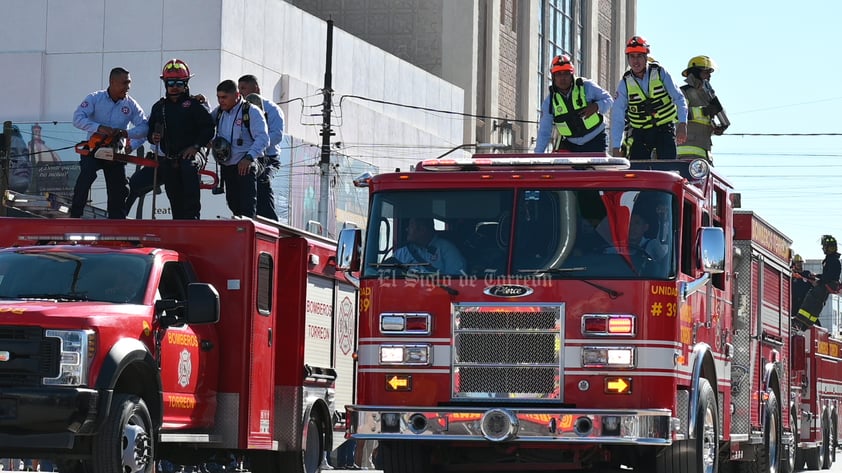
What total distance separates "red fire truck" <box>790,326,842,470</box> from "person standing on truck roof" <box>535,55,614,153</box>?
627 cm

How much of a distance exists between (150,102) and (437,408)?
126ft

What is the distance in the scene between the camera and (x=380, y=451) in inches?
552

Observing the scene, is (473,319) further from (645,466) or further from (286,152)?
(286,152)

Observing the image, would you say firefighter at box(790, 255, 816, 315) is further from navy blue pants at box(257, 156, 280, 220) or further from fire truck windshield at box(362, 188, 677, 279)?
fire truck windshield at box(362, 188, 677, 279)

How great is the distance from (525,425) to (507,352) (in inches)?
24.3

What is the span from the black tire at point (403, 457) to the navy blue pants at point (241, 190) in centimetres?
428

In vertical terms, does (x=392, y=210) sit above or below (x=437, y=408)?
above

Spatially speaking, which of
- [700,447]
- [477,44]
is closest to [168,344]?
[700,447]

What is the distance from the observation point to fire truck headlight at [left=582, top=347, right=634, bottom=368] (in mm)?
12797

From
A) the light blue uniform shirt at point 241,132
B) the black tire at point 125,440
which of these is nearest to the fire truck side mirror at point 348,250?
the black tire at point 125,440

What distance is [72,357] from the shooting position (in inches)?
504

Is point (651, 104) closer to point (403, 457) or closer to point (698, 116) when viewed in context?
point (698, 116)

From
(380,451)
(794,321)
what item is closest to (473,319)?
(380,451)

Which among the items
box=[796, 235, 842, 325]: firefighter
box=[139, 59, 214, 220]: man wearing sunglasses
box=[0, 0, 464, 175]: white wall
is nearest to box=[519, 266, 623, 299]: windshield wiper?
box=[139, 59, 214, 220]: man wearing sunglasses
